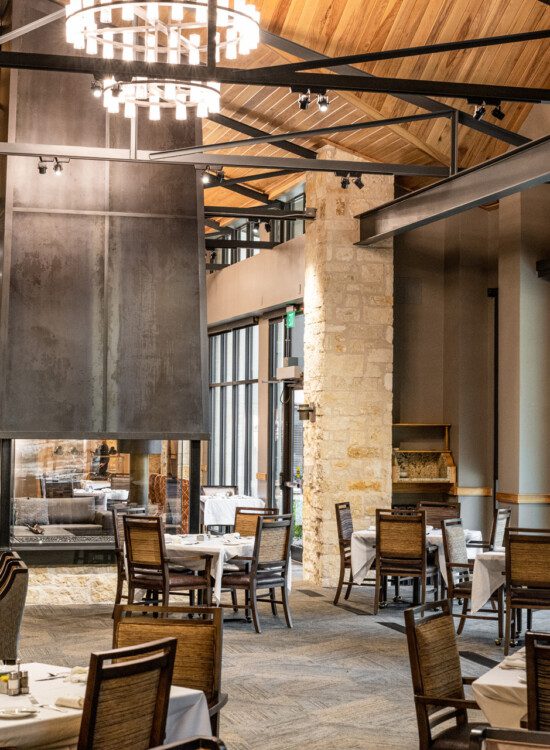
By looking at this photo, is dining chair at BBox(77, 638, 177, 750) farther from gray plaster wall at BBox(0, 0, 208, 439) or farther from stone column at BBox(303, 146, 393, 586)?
stone column at BBox(303, 146, 393, 586)

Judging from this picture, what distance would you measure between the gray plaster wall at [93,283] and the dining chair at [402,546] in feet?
6.73

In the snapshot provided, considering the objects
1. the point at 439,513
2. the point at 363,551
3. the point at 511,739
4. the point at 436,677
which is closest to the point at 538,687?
the point at 436,677

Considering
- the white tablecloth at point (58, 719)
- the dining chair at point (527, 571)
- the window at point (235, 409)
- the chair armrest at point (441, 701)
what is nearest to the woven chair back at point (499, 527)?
the dining chair at point (527, 571)

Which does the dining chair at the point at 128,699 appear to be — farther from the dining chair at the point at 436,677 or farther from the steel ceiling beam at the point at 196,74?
the steel ceiling beam at the point at 196,74

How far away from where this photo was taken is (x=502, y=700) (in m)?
4.20

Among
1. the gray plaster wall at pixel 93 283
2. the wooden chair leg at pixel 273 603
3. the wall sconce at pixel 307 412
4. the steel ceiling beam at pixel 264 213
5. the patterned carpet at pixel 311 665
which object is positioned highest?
the steel ceiling beam at pixel 264 213

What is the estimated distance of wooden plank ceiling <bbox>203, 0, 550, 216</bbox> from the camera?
8992 mm

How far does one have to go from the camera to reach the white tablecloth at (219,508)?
48.8ft

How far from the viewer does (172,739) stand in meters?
4.08

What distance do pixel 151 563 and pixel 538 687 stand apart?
5447mm

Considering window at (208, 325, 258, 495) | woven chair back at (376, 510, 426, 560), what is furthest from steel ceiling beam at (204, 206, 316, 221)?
window at (208, 325, 258, 495)

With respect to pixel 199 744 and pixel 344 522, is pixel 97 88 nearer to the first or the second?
pixel 199 744

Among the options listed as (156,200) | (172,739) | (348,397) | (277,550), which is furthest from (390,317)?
(172,739)

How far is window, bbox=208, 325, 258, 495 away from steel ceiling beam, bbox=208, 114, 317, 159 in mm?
5380
